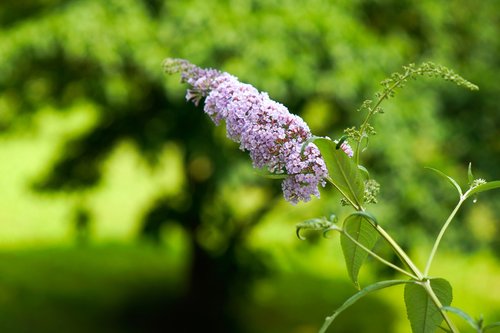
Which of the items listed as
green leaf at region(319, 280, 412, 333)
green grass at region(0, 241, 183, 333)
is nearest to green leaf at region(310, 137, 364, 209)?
green leaf at region(319, 280, 412, 333)

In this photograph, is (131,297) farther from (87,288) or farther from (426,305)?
(426,305)

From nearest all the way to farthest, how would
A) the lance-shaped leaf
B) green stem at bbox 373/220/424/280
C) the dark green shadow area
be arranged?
the lance-shaped leaf, green stem at bbox 373/220/424/280, the dark green shadow area

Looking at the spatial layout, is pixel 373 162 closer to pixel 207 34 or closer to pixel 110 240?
pixel 207 34

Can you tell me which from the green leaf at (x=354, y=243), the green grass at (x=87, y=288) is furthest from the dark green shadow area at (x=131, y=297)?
the green leaf at (x=354, y=243)

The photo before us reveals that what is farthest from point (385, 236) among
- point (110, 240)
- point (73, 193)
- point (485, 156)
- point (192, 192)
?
point (110, 240)

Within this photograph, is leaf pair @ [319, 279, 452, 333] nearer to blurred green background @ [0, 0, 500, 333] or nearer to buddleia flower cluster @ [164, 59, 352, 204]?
buddleia flower cluster @ [164, 59, 352, 204]

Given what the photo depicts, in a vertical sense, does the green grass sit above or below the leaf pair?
above

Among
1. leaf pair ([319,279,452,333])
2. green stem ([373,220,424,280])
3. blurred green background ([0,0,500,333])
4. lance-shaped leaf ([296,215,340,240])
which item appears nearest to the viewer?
lance-shaped leaf ([296,215,340,240])

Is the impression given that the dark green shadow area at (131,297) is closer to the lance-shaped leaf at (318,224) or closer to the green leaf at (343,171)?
the green leaf at (343,171)
